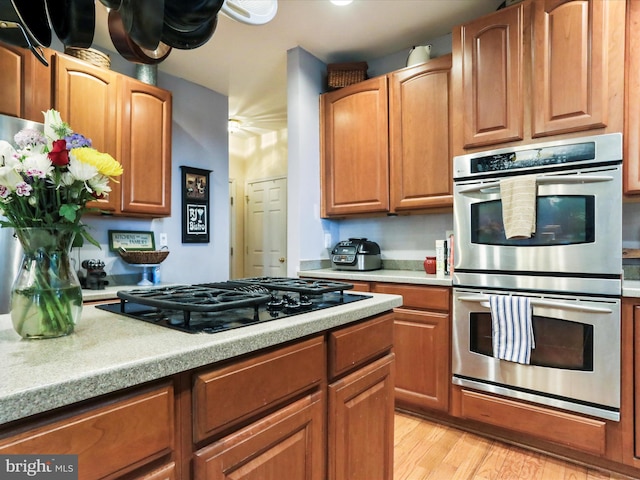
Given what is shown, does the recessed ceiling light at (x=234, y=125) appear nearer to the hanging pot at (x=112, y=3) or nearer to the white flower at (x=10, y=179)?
the hanging pot at (x=112, y=3)

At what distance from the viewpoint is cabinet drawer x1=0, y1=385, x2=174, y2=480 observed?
0.57m

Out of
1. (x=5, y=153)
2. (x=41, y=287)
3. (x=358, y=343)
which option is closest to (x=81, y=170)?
(x=5, y=153)

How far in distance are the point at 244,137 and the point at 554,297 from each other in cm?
476

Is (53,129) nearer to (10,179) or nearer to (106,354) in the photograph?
(10,179)

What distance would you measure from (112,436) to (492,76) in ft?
8.29

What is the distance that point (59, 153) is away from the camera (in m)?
0.78

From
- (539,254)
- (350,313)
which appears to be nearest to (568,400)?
(539,254)

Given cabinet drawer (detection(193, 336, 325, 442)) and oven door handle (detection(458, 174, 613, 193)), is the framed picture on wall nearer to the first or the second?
oven door handle (detection(458, 174, 613, 193))

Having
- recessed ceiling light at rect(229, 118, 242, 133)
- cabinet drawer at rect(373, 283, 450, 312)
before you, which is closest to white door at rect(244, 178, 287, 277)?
recessed ceiling light at rect(229, 118, 242, 133)

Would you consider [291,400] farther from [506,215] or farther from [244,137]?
[244,137]

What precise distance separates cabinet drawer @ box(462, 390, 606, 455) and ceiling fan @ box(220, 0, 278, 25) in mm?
2274

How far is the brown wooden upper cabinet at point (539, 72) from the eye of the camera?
1897mm

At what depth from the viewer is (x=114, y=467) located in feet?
2.14

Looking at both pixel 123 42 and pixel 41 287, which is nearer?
pixel 41 287
